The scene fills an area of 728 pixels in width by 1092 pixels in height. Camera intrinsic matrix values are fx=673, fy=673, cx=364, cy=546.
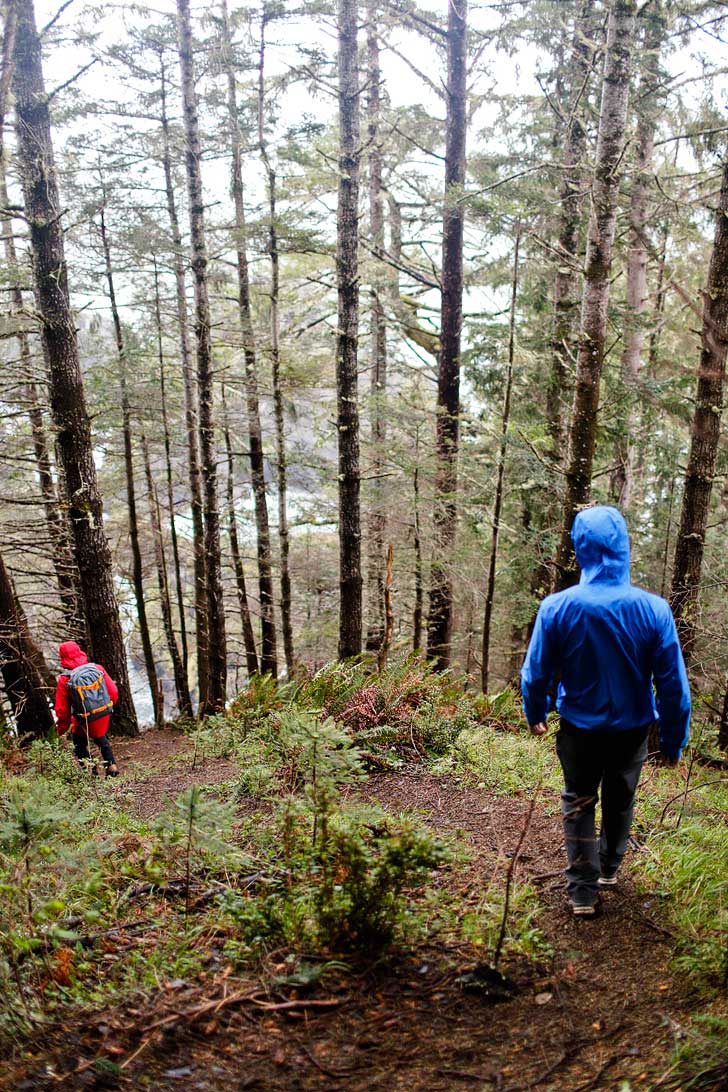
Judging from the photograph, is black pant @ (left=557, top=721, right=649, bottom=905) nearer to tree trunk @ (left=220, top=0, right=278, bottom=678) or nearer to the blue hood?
the blue hood

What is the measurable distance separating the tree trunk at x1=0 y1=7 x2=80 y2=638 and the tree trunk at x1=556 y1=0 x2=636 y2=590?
276 inches

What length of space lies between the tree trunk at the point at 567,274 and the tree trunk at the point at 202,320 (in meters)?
6.53

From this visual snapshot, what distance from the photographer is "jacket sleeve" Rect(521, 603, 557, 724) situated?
3.70 m

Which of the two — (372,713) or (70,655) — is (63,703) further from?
(372,713)

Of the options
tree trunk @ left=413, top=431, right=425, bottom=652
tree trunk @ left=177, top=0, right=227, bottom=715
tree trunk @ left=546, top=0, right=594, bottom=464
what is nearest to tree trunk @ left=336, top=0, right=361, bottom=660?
tree trunk @ left=413, top=431, right=425, bottom=652

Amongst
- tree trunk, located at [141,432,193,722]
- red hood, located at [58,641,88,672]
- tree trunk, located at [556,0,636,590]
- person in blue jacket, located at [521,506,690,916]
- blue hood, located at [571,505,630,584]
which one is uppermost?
tree trunk, located at [556,0,636,590]

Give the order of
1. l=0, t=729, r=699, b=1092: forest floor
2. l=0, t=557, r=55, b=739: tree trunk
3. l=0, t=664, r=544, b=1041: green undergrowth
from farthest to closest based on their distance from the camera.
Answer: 1. l=0, t=557, r=55, b=739: tree trunk
2. l=0, t=664, r=544, b=1041: green undergrowth
3. l=0, t=729, r=699, b=1092: forest floor

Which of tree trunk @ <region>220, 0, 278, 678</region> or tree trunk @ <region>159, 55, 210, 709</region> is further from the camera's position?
tree trunk @ <region>220, 0, 278, 678</region>

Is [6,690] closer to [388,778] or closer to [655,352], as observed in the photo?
[388,778]

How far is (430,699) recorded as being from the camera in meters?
7.82

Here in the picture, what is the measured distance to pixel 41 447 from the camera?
1408cm

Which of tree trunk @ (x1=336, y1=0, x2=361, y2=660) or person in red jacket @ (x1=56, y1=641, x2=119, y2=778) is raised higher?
tree trunk @ (x1=336, y1=0, x2=361, y2=660)

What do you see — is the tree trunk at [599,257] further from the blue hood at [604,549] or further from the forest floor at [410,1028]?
the forest floor at [410,1028]

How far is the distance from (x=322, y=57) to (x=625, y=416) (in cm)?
847
